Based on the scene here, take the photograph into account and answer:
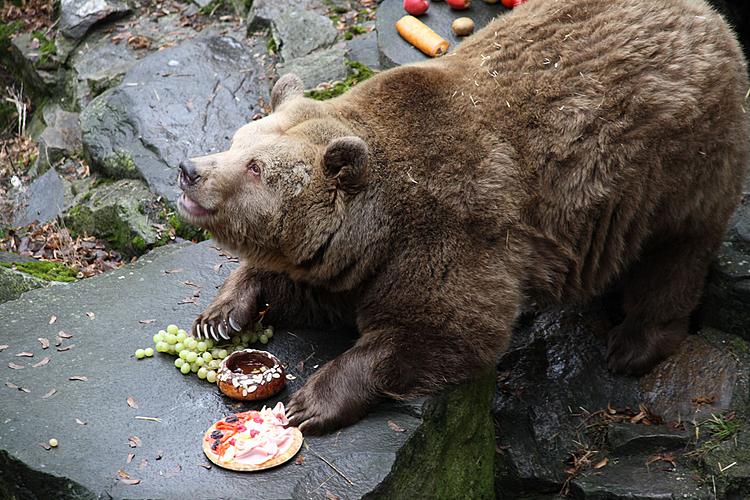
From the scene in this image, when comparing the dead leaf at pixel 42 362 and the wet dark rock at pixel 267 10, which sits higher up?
the wet dark rock at pixel 267 10

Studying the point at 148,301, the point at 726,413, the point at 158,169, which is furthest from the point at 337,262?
the point at 158,169

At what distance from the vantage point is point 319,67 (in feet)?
34.9

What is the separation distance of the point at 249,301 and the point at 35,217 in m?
5.07

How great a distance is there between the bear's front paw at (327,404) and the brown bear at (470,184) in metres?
0.01

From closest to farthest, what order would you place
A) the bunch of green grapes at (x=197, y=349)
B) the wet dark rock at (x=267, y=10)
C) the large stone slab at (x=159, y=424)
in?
the large stone slab at (x=159, y=424) → the bunch of green grapes at (x=197, y=349) → the wet dark rock at (x=267, y=10)

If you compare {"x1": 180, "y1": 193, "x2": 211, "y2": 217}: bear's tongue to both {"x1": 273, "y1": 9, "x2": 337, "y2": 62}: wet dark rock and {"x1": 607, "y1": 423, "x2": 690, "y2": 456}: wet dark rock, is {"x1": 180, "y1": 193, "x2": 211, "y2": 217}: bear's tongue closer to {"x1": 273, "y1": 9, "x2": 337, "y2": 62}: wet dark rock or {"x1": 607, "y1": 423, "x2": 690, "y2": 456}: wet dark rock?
{"x1": 607, "y1": 423, "x2": 690, "y2": 456}: wet dark rock

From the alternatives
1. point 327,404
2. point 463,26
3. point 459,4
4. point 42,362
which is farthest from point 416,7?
point 42,362

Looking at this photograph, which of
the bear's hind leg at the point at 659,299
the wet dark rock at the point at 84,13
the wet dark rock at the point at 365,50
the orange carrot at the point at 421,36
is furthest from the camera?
the wet dark rock at the point at 84,13

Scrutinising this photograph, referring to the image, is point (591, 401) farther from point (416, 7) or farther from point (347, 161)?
point (416, 7)

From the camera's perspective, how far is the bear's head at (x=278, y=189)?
5.86 meters

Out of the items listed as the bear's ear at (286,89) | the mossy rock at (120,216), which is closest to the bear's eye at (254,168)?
the bear's ear at (286,89)

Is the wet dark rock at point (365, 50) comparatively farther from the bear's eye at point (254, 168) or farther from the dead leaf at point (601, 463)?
the dead leaf at point (601, 463)

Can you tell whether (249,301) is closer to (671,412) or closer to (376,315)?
(376,315)

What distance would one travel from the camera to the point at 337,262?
6047mm
